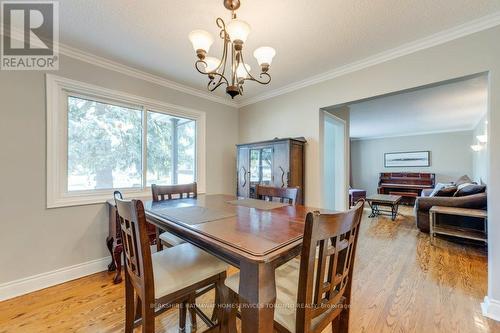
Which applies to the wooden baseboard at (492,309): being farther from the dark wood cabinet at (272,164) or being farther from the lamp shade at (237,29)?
the lamp shade at (237,29)

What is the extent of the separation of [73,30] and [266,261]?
2.45m

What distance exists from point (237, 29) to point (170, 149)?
2.13m

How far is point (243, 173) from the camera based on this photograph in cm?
326

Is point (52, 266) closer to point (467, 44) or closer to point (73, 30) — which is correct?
point (73, 30)

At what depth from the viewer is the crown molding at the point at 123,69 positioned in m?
2.12

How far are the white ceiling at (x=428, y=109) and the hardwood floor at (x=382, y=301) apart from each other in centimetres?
193

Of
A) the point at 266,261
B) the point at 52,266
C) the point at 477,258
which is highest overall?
the point at 266,261

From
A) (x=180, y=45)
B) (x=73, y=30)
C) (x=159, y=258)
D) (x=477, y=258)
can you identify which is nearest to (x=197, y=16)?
(x=180, y=45)

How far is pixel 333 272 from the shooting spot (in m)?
0.91

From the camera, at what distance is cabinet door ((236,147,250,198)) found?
10.5ft

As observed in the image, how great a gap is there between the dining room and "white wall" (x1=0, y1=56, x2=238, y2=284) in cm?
1

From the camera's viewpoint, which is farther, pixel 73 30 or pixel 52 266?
pixel 52 266

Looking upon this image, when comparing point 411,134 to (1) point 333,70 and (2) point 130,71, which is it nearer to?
(1) point 333,70

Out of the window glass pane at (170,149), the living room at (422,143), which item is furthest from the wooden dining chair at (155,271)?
the living room at (422,143)
